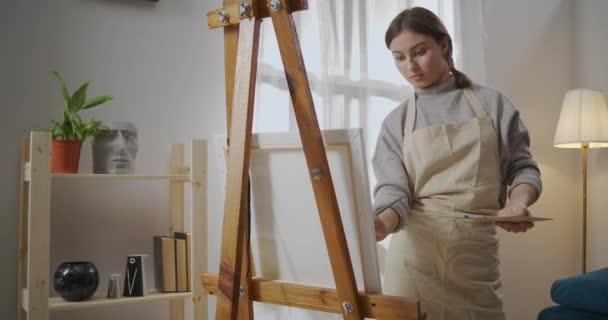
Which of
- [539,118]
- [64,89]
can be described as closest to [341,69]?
[64,89]

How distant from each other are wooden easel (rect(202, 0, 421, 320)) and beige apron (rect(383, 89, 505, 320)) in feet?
1.43

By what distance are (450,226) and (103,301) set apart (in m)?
1.03

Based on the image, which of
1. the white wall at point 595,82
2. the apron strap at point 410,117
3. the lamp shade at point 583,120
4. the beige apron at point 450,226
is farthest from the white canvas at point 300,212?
the white wall at point 595,82

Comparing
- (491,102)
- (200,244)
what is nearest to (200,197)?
(200,244)

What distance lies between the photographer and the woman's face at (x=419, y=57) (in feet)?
5.51

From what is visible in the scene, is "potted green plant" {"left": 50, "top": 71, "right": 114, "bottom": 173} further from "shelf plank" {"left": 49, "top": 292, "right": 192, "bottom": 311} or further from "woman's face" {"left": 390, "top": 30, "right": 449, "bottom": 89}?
"woman's face" {"left": 390, "top": 30, "right": 449, "bottom": 89}

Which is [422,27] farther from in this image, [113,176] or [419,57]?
[113,176]

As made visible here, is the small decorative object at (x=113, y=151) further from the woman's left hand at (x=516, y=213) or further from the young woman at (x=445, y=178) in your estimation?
the woman's left hand at (x=516, y=213)

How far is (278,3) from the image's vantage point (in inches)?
48.8

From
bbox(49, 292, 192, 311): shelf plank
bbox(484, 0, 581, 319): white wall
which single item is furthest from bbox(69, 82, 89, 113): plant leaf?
bbox(484, 0, 581, 319): white wall

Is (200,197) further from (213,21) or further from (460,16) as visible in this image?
(460,16)

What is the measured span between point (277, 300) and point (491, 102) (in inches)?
29.5

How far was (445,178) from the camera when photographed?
169 centimetres

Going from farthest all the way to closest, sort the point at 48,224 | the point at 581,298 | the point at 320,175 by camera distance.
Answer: the point at 581,298 < the point at 48,224 < the point at 320,175
